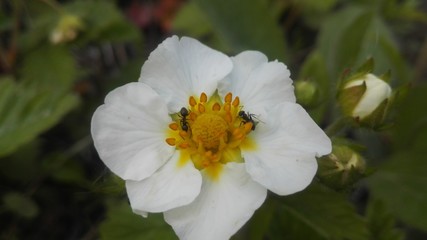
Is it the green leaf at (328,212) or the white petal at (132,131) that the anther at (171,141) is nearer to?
the white petal at (132,131)

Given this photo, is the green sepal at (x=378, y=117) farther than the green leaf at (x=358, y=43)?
No

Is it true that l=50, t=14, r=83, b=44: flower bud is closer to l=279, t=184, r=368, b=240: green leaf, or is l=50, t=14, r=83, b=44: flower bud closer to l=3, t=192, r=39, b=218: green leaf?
l=3, t=192, r=39, b=218: green leaf

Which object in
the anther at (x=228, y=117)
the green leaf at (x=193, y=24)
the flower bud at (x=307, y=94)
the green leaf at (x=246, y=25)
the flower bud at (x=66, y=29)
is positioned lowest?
the green leaf at (x=193, y=24)

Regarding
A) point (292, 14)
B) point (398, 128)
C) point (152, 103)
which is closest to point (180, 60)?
point (152, 103)

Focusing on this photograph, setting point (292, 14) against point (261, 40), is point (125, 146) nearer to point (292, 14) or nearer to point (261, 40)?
point (261, 40)

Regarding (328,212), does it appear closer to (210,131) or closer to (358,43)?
(210,131)

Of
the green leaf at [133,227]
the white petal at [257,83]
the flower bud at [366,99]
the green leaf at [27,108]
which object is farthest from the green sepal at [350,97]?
the green leaf at [27,108]
